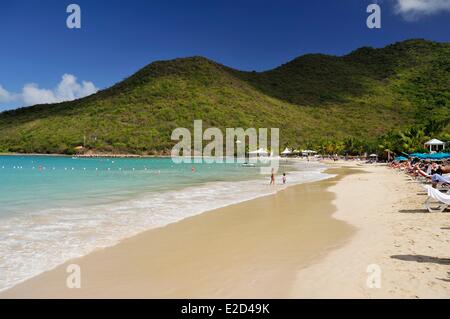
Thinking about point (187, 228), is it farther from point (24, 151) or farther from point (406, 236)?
point (24, 151)

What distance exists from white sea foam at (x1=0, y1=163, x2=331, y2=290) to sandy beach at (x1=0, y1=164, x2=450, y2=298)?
52cm

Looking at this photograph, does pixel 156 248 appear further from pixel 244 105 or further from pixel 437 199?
pixel 244 105

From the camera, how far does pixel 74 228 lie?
10469mm

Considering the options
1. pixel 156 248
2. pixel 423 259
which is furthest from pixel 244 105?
pixel 423 259

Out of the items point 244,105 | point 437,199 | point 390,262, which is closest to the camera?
point 390,262

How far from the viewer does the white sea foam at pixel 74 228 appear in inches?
287

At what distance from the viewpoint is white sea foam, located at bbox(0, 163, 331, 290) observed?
729cm

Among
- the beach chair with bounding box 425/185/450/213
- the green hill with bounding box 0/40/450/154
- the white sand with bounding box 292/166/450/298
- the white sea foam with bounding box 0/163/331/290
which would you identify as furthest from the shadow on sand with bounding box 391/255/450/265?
the green hill with bounding box 0/40/450/154

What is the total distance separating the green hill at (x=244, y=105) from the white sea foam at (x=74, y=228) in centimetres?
7310

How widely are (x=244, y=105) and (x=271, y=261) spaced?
338ft

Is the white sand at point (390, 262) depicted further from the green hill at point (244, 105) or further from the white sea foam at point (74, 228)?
the green hill at point (244, 105)

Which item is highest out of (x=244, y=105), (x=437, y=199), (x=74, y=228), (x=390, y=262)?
(x=244, y=105)

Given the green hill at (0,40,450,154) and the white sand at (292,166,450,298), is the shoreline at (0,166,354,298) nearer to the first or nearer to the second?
the white sand at (292,166,450,298)

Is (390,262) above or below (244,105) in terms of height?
below
